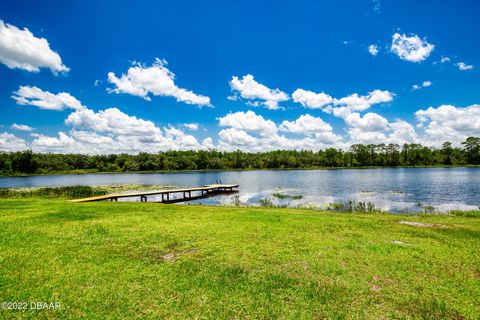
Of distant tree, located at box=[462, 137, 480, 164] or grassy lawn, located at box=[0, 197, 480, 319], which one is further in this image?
distant tree, located at box=[462, 137, 480, 164]

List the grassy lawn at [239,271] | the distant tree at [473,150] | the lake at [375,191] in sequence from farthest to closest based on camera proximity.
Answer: the distant tree at [473,150] → the lake at [375,191] → the grassy lawn at [239,271]

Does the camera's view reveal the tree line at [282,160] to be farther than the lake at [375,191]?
Yes

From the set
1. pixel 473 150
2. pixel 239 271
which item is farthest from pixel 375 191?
pixel 473 150

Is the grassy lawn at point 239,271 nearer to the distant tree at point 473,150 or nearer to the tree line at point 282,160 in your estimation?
the tree line at point 282,160

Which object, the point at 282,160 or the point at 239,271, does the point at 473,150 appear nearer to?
the point at 282,160

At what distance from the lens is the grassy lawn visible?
18.9ft

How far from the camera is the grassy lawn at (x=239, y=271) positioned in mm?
5754

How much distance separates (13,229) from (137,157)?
147900mm

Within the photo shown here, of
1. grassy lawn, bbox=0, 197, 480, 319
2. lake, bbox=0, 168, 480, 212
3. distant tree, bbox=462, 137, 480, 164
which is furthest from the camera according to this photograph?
distant tree, bbox=462, 137, 480, 164

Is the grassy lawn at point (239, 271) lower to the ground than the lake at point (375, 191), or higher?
higher

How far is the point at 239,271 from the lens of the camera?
753cm

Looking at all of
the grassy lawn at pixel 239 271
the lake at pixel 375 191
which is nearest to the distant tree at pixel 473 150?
the lake at pixel 375 191

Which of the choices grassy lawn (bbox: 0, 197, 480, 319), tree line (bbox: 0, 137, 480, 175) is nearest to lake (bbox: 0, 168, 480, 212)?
grassy lawn (bbox: 0, 197, 480, 319)

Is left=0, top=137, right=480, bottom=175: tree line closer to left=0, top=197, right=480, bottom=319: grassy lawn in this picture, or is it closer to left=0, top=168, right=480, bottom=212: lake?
left=0, top=168, right=480, bottom=212: lake
